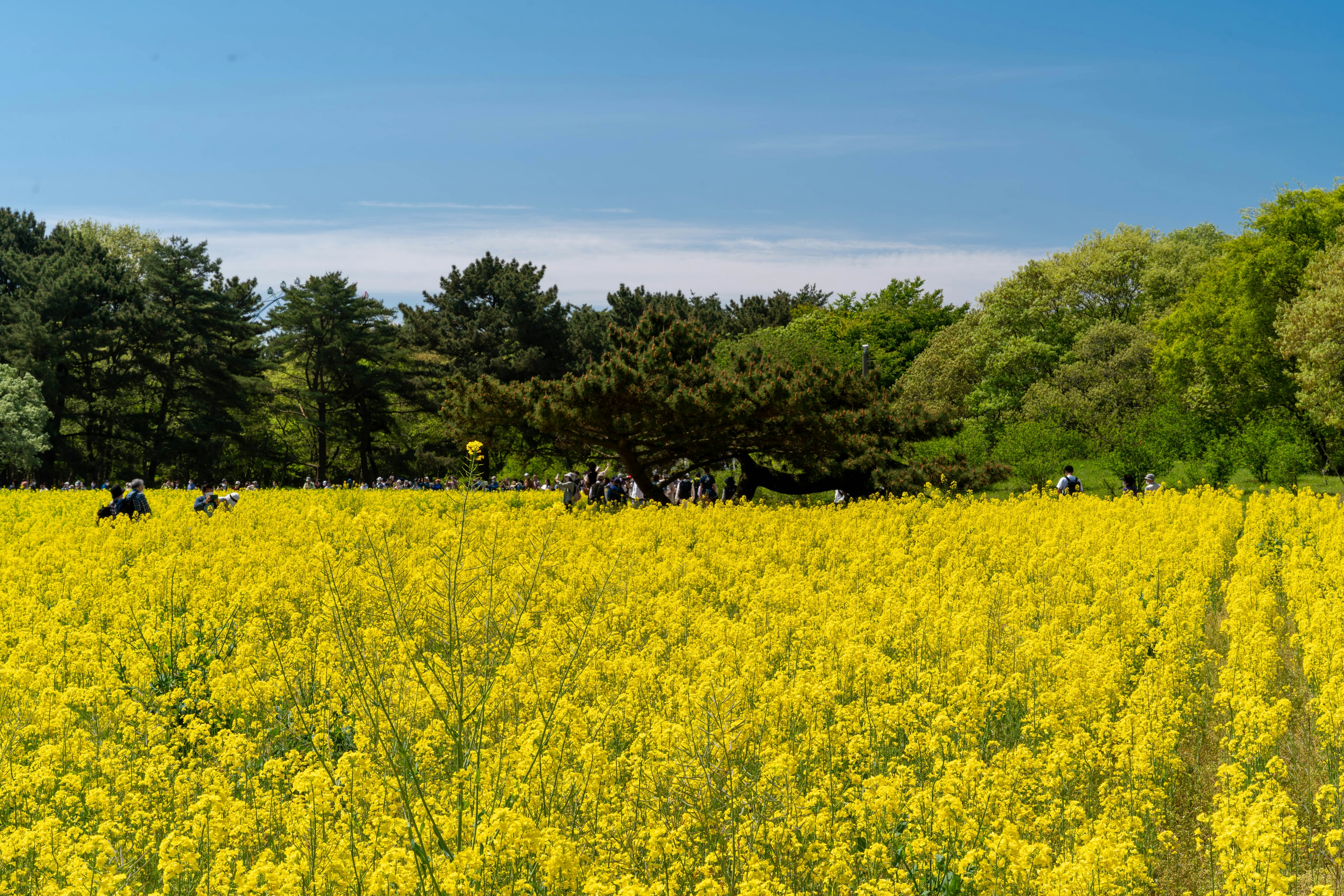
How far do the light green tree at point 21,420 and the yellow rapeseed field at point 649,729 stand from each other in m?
37.7

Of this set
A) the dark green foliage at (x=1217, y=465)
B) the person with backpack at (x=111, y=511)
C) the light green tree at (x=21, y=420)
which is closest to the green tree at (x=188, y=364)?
the light green tree at (x=21, y=420)

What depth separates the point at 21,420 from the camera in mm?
41938

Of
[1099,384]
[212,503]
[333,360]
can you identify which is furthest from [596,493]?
[333,360]

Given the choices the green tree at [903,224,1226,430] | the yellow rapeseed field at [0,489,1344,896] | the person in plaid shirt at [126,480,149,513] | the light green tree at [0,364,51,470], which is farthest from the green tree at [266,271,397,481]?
the yellow rapeseed field at [0,489,1344,896]

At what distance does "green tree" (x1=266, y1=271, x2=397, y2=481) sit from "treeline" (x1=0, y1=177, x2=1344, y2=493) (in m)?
0.15

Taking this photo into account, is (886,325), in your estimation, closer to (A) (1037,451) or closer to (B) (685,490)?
(A) (1037,451)

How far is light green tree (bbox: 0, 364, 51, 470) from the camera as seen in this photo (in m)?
41.1

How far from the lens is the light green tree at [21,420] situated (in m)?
41.1

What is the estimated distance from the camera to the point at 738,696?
510 cm

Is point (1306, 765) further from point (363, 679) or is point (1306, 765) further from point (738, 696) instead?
point (363, 679)

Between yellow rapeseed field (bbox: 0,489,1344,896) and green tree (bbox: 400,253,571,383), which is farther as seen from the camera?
green tree (bbox: 400,253,571,383)

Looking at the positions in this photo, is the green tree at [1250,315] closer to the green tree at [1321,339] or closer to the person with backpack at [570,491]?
the green tree at [1321,339]

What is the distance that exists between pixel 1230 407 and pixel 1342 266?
7.26 meters

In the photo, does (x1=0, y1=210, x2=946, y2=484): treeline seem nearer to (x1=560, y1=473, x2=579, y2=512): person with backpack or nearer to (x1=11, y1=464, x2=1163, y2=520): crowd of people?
(x1=11, y1=464, x2=1163, y2=520): crowd of people
